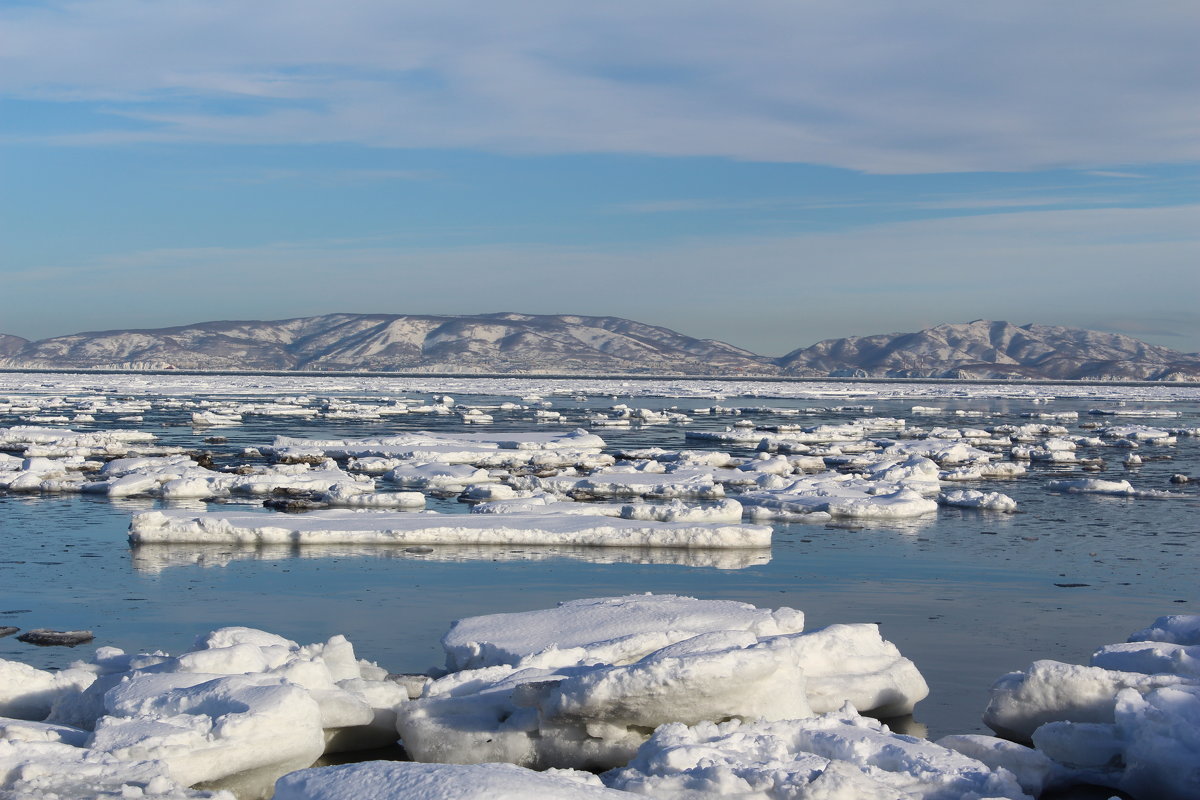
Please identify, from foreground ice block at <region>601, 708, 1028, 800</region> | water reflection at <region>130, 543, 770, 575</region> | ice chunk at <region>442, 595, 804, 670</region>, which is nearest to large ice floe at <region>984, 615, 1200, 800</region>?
foreground ice block at <region>601, 708, 1028, 800</region>

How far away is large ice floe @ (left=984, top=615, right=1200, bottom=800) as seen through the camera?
6363 millimetres

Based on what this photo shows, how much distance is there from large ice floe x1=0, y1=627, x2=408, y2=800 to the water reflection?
527 cm

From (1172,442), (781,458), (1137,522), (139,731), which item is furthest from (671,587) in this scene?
(1172,442)

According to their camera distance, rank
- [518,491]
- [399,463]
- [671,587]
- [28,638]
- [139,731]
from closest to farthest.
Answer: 1. [139,731]
2. [28,638]
3. [671,587]
4. [518,491]
5. [399,463]

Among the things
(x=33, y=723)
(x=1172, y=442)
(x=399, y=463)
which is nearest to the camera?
(x=33, y=723)

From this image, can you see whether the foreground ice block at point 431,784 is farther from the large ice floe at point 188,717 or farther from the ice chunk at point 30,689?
the ice chunk at point 30,689

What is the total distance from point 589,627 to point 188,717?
10.4 ft

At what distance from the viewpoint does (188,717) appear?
6359 mm

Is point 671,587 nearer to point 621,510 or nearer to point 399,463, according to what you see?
point 621,510

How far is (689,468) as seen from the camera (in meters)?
21.3

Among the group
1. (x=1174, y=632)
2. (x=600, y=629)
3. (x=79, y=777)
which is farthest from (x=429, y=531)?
(x=79, y=777)

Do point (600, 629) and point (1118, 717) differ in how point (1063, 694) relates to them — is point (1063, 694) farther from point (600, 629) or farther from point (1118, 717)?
point (600, 629)

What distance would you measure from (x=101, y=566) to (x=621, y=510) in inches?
255

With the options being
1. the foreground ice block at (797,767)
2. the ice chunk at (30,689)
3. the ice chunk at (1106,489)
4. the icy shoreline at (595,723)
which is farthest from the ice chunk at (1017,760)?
the ice chunk at (1106,489)
